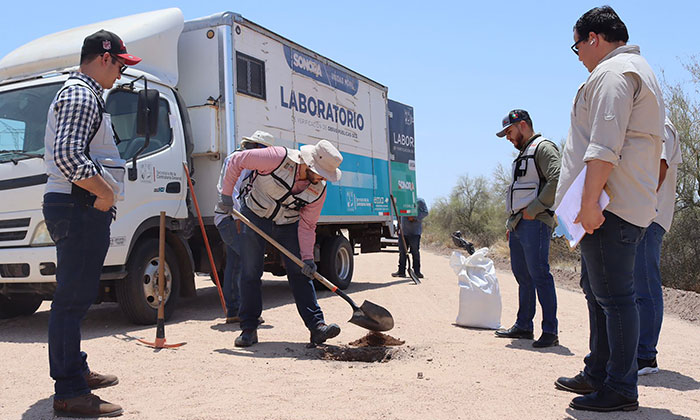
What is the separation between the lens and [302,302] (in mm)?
5266

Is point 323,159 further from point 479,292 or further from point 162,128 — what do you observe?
point 162,128

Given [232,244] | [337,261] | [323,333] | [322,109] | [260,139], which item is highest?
[322,109]

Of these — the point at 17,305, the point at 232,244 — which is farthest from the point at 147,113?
the point at 17,305

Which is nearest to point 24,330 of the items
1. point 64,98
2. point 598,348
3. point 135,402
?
point 135,402

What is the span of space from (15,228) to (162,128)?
1.78 meters

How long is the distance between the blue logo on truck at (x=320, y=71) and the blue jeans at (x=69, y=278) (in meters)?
5.78

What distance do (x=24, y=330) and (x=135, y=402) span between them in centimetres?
349

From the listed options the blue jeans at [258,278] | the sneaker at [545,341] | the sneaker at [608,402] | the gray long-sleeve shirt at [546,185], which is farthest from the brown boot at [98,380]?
the gray long-sleeve shirt at [546,185]

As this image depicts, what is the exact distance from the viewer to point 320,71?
9562 mm

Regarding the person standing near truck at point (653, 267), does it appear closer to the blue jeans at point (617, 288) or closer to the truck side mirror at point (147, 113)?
the blue jeans at point (617, 288)

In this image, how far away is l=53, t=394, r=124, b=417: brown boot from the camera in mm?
3252

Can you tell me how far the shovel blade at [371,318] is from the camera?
16.8 feet

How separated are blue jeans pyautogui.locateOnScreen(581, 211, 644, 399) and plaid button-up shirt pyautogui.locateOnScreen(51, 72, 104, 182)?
265 cm

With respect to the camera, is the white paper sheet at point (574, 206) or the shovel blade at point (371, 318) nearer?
the white paper sheet at point (574, 206)
